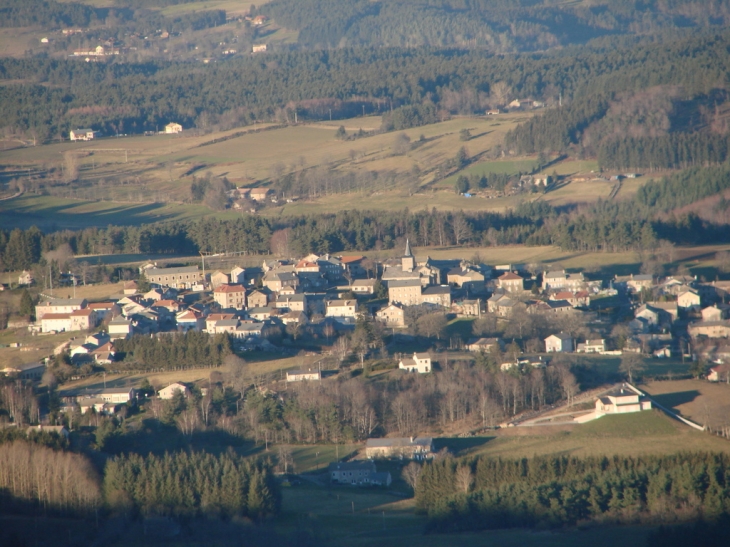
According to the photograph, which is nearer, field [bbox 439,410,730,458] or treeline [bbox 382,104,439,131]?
field [bbox 439,410,730,458]

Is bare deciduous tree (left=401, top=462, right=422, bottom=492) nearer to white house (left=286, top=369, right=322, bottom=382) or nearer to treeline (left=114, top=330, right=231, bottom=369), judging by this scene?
white house (left=286, top=369, right=322, bottom=382)

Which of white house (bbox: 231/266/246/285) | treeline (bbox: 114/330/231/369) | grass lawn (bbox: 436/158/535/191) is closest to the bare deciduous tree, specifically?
treeline (bbox: 114/330/231/369)

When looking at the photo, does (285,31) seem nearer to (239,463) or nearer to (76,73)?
(76,73)

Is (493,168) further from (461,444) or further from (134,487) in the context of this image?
(134,487)

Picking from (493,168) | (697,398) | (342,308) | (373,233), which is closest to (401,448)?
(697,398)

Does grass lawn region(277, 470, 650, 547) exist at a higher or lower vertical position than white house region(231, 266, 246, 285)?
lower

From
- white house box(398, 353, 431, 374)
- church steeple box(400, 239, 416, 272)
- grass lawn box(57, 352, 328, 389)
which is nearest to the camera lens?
grass lawn box(57, 352, 328, 389)

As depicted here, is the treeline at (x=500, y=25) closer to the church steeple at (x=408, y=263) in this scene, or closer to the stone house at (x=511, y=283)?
the church steeple at (x=408, y=263)

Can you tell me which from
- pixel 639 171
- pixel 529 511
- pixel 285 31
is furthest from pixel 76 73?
pixel 529 511
